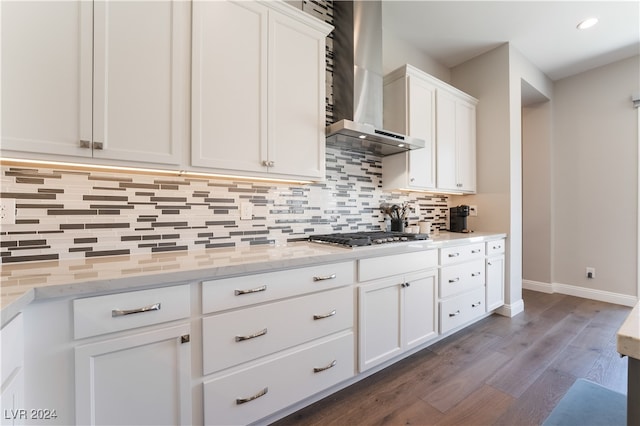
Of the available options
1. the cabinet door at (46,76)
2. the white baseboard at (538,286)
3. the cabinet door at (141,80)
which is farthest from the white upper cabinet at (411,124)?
the white baseboard at (538,286)

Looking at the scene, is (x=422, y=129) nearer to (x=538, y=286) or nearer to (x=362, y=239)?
(x=362, y=239)

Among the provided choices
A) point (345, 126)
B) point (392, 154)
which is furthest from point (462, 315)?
point (345, 126)

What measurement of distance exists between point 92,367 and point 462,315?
2.57 metres

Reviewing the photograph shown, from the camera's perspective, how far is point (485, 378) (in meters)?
1.87

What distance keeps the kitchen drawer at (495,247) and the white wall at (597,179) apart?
1662 mm

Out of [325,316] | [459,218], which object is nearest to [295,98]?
[325,316]

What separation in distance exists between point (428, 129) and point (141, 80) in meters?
2.38

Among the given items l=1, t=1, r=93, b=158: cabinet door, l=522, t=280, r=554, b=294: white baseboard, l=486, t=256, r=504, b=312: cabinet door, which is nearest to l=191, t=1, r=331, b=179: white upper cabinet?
l=1, t=1, r=93, b=158: cabinet door

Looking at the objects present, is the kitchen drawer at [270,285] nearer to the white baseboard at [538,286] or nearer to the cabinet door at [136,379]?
the cabinet door at [136,379]

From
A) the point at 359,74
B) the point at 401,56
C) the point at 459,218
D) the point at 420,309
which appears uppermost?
the point at 401,56

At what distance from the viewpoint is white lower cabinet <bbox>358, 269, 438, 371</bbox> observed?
175 centimetres

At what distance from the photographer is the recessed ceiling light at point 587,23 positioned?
8.64ft

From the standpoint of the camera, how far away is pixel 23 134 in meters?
1.10

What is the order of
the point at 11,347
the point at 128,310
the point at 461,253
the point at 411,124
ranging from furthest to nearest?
the point at 411,124 < the point at 461,253 < the point at 128,310 < the point at 11,347
